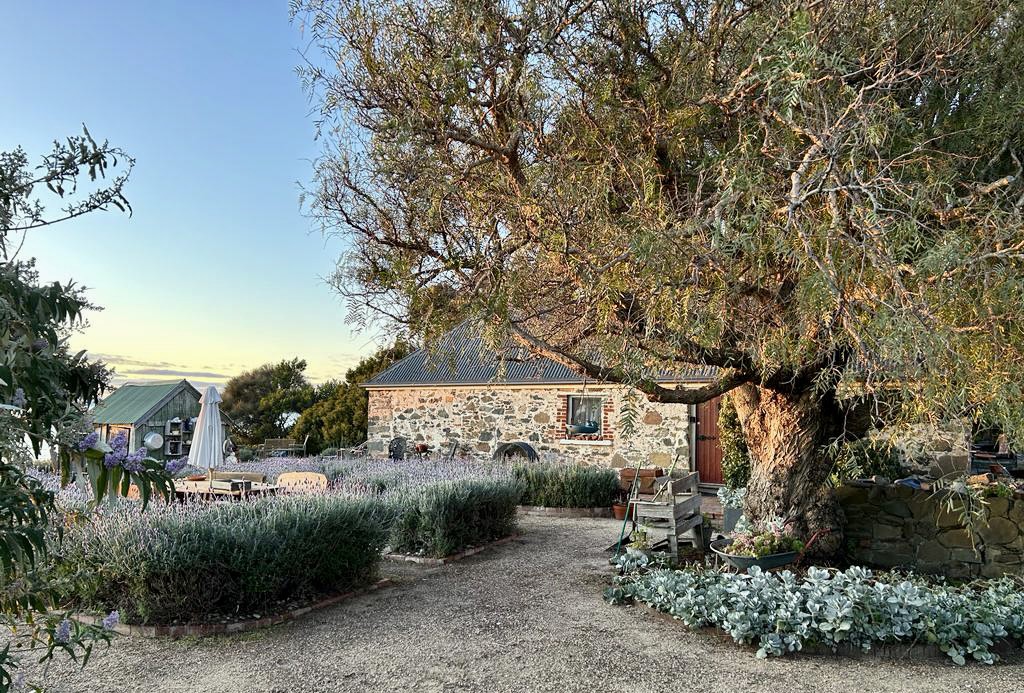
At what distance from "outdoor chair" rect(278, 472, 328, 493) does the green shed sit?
399 inches

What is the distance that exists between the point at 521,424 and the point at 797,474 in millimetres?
9320

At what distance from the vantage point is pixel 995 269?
3.27 metres

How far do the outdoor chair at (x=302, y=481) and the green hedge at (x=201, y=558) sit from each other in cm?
223

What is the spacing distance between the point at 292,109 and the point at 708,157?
3196 mm

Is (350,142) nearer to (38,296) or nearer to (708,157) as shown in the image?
(708,157)

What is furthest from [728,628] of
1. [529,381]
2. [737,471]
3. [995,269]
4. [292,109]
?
[529,381]

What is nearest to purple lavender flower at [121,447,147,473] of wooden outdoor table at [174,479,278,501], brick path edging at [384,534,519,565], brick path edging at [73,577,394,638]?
brick path edging at [73,577,394,638]

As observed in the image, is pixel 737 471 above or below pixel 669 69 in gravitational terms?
below

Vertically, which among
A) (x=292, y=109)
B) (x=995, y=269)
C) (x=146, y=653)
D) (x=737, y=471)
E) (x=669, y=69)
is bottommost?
(x=146, y=653)

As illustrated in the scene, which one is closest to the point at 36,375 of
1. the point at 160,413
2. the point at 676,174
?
the point at 676,174

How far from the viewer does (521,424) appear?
15281 mm

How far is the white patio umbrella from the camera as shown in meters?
10.6

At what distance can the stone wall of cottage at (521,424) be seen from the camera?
13.7 m

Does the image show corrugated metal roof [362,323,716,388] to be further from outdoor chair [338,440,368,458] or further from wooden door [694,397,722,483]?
outdoor chair [338,440,368,458]
